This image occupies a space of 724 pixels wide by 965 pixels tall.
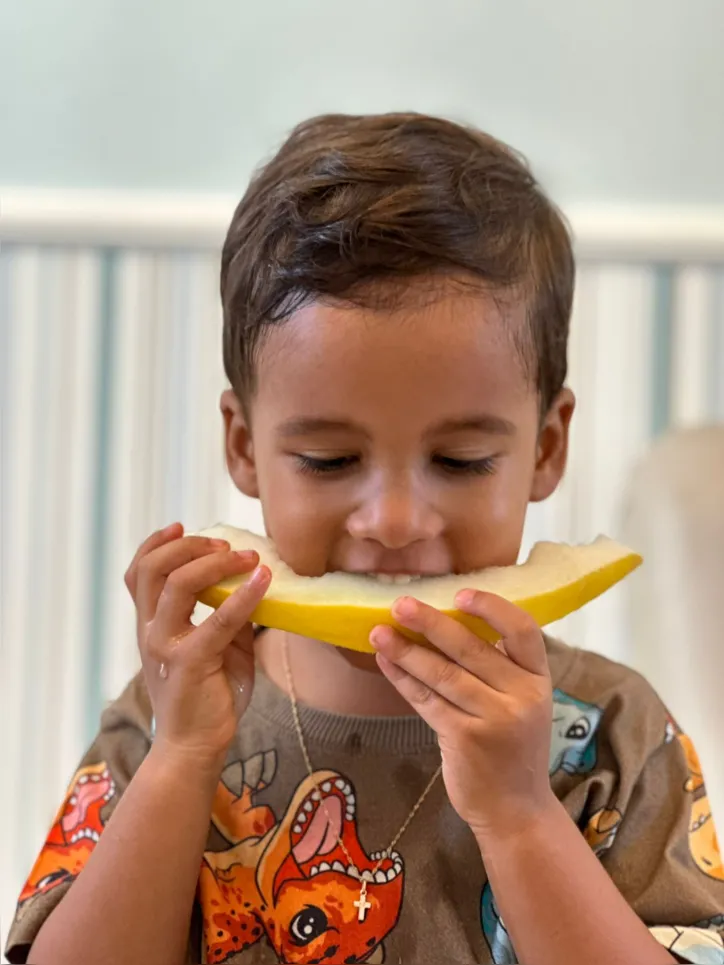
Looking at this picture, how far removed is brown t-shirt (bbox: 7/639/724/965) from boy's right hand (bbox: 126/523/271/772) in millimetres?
91

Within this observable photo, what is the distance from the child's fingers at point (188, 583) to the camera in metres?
0.71

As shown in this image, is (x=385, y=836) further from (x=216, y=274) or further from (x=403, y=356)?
(x=216, y=274)

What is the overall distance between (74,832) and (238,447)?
356 mm

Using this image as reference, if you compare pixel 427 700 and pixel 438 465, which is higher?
pixel 438 465

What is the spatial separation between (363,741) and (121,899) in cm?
23

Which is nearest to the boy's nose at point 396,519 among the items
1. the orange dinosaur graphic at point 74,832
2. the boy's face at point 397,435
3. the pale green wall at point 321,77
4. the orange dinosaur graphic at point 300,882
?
the boy's face at point 397,435

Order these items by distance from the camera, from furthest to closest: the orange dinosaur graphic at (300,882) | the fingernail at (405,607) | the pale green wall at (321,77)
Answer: the pale green wall at (321,77), the orange dinosaur graphic at (300,882), the fingernail at (405,607)

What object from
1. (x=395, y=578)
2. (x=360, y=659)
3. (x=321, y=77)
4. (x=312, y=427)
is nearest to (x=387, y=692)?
(x=360, y=659)

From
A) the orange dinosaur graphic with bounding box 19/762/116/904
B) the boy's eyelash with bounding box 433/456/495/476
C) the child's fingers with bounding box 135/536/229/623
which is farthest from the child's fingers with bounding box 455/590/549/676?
the orange dinosaur graphic with bounding box 19/762/116/904

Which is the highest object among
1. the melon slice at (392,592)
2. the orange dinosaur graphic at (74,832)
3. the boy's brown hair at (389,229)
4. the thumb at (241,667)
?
the boy's brown hair at (389,229)

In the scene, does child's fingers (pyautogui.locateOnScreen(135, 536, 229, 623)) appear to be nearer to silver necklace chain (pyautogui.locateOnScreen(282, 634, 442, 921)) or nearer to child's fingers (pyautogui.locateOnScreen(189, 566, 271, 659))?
child's fingers (pyautogui.locateOnScreen(189, 566, 271, 659))

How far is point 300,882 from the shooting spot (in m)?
0.75

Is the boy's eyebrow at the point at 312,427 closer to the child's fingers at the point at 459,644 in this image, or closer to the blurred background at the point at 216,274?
the child's fingers at the point at 459,644

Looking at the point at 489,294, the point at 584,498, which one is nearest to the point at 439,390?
the point at 489,294
